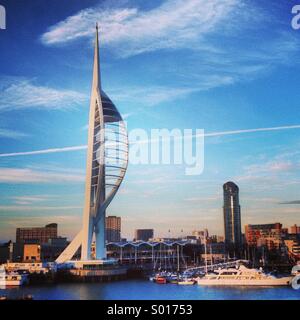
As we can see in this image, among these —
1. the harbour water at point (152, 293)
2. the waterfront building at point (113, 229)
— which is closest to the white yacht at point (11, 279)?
the harbour water at point (152, 293)

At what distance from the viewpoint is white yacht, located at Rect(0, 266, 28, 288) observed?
823cm

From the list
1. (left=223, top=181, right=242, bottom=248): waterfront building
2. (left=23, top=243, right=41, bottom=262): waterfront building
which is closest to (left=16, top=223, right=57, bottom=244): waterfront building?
(left=23, top=243, right=41, bottom=262): waterfront building

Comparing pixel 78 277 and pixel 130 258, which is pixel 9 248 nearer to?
pixel 78 277

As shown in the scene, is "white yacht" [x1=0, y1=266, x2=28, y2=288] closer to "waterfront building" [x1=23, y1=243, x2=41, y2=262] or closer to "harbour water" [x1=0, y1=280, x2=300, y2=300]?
"harbour water" [x1=0, y1=280, x2=300, y2=300]

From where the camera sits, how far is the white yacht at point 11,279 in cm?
823

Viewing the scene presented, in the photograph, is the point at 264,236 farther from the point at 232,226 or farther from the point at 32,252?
the point at 32,252

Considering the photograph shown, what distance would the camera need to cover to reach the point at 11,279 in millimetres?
8664

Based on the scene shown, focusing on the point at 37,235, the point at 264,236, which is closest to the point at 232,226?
the point at 264,236

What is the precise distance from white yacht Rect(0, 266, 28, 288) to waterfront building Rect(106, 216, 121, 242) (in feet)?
9.50

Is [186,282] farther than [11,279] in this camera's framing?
Yes

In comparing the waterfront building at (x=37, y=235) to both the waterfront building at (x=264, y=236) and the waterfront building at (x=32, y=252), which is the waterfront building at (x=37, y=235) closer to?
the waterfront building at (x=32, y=252)

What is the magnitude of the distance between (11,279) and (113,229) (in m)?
4.20
